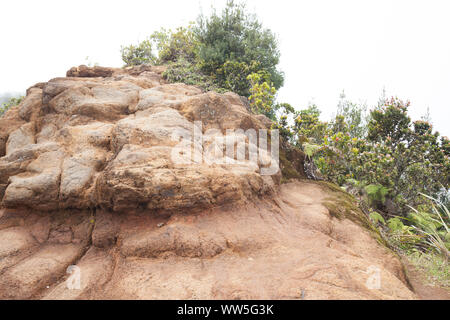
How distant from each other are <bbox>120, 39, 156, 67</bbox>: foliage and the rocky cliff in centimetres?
820

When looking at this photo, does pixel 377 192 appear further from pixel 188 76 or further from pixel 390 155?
pixel 188 76

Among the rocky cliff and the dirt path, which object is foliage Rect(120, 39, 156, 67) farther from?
the dirt path

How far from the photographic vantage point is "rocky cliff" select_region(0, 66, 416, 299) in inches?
98.7

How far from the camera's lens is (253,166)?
4.09 metres

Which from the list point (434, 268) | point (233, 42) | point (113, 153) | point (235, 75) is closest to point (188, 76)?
point (235, 75)

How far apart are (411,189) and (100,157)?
8291 millimetres

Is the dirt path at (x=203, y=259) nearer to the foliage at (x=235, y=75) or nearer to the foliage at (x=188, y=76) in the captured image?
the foliage at (x=188, y=76)

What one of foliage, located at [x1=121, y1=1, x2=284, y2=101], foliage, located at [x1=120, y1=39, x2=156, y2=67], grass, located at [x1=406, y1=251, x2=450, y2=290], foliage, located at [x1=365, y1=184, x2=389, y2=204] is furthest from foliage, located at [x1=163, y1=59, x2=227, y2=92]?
grass, located at [x1=406, y1=251, x2=450, y2=290]

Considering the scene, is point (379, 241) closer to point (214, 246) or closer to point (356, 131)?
point (214, 246)

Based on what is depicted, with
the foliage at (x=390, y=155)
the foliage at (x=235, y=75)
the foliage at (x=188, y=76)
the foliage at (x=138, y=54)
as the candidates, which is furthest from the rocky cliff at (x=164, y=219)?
the foliage at (x=138, y=54)

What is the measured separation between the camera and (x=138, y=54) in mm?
12680

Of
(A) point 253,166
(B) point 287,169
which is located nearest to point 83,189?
(A) point 253,166

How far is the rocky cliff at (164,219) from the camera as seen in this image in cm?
251

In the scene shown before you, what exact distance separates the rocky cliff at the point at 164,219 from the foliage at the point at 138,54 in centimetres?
820
